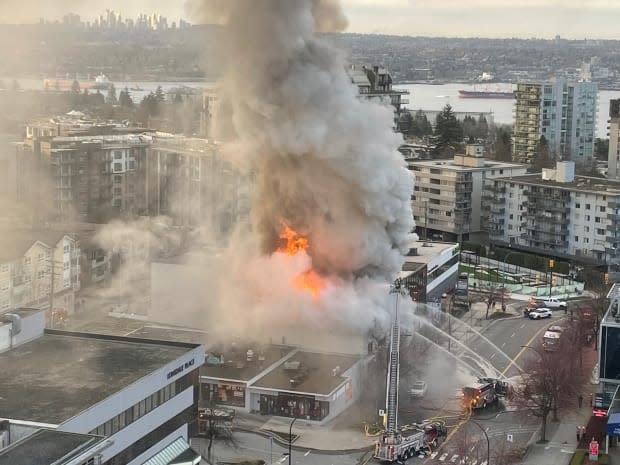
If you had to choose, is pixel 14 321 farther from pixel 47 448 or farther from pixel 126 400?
pixel 47 448

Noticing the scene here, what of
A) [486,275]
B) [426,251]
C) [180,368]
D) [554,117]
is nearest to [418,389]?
[180,368]

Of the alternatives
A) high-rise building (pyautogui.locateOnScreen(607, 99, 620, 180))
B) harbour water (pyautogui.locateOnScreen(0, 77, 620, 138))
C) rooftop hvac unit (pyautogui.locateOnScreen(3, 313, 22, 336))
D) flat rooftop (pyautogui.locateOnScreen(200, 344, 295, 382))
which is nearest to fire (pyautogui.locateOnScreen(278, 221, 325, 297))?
flat rooftop (pyautogui.locateOnScreen(200, 344, 295, 382))

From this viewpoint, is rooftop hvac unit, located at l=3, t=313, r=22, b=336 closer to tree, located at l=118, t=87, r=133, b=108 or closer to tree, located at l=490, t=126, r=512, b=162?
tree, located at l=118, t=87, r=133, b=108

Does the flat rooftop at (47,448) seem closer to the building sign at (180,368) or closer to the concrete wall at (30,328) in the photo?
the building sign at (180,368)

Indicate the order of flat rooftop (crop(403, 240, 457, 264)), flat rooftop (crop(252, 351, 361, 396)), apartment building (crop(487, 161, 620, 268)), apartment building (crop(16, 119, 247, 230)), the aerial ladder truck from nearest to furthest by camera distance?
the aerial ladder truck < flat rooftop (crop(252, 351, 361, 396)) < flat rooftop (crop(403, 240, 457, 264)) < apartment building (crop(16, 119, 247, 230)) < apartment building (crop(487, 161, 620, 268))

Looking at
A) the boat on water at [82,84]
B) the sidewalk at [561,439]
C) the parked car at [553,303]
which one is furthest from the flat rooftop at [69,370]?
the boat on water at [82,84]

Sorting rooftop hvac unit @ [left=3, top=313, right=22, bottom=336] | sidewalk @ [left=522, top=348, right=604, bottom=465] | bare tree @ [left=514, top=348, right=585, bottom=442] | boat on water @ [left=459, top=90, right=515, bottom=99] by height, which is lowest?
sidewalk @ [left=522, top=348, right=604, bottom=465]
